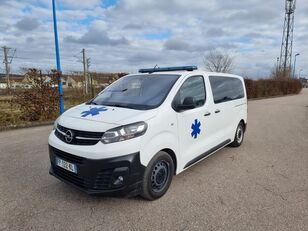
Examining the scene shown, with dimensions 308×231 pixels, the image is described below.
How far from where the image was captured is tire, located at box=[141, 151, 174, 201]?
281cm

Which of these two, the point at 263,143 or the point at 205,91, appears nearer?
the point at 205,91

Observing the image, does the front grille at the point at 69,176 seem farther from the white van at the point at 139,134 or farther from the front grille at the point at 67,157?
the front grille at the point at 67,157

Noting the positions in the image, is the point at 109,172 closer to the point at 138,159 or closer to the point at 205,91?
the point at 138,159

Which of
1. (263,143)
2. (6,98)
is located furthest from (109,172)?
(6,98)

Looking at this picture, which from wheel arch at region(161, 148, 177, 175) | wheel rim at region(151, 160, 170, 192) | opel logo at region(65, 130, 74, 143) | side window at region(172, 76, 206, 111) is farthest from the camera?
side window at region(172, 76, 206, 111)

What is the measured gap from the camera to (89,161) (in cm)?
257

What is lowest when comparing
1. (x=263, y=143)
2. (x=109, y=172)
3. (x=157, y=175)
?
(x=263, y=143)

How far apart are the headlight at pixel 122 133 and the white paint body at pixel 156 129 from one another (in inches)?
1.9

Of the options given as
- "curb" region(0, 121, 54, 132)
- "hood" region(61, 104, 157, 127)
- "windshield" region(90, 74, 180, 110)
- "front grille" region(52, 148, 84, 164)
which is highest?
"windshield" region(90, 74, 180, 110)

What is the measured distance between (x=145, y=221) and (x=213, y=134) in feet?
7.07

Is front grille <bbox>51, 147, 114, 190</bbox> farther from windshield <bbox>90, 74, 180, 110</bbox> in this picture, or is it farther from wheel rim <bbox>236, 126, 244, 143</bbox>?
wheel rim <bbox>236, 126, 244, 143</bbox>

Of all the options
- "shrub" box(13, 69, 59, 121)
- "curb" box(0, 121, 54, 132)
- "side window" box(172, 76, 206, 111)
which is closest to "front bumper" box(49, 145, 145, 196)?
"side window" box(172, 76, 206, 111)

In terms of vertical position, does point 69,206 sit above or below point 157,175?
below

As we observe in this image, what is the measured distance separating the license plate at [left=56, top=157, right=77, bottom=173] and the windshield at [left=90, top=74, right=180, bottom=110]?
1.03 metres
